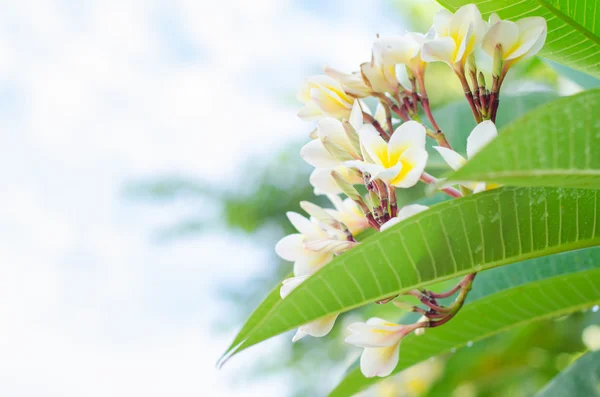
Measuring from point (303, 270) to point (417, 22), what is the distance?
2.25m

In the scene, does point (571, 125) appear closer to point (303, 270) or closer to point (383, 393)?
point (303, 270)

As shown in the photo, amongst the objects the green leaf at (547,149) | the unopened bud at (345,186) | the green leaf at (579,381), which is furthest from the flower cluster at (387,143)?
the green leaf at (579,381)

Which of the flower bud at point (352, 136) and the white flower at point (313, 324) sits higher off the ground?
the flower bud at point (352, 136)

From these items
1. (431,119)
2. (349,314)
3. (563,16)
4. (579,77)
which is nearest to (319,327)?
(431,119)

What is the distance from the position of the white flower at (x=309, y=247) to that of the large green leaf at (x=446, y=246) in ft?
0.22

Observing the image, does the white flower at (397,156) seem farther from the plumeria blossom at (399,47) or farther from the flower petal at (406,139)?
the plumeria blossom at (399,47)

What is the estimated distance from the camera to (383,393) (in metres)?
2.38

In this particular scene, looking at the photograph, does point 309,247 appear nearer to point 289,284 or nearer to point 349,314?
point 289,284

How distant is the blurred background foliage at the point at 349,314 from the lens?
168cm

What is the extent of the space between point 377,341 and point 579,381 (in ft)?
1.09

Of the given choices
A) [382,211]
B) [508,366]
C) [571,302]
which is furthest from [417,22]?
[382,211]

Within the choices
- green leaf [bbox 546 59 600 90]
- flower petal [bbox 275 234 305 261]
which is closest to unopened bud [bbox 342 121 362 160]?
flower petal [bbox 275 234 305 261]

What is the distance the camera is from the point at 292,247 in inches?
23.0

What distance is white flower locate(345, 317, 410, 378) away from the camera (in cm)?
55
